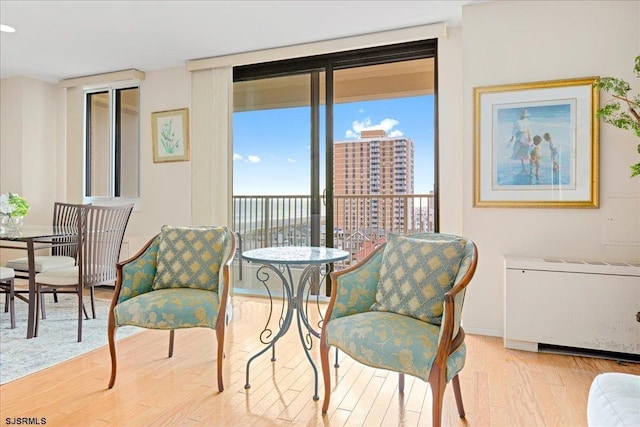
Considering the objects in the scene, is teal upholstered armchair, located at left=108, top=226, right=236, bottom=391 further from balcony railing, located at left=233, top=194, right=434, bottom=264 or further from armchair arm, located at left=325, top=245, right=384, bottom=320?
balcony railing, located at left=233, top=194, right=434, bottom=264

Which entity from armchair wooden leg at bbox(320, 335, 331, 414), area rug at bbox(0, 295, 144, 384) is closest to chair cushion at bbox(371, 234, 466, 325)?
armchair wooden leg at bbox(320, 335, 331, 414)

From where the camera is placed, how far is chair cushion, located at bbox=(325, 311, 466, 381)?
63.9 inches

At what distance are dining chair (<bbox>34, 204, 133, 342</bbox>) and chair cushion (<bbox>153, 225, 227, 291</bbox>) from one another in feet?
3.13

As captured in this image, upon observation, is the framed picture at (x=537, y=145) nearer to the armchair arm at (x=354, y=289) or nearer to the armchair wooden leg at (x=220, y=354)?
the armchair arm at (x=354, y=289)

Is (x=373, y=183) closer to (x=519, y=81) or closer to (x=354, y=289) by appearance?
(x=519, y=81)

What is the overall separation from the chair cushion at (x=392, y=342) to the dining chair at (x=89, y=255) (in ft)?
7.10

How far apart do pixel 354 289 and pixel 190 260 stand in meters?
1.05

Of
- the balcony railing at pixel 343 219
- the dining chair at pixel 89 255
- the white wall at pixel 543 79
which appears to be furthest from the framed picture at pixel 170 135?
the white wall at pixel 543 79

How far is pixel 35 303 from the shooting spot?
10.0 ft

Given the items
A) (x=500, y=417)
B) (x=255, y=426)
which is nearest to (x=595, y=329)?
(x=500, y=417)

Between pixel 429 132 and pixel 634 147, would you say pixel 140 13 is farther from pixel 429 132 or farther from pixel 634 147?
pixel 634 147

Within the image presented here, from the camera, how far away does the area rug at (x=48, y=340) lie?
2520mm

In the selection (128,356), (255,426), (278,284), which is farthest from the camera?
(278,284)

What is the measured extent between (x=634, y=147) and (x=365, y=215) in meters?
2.86
